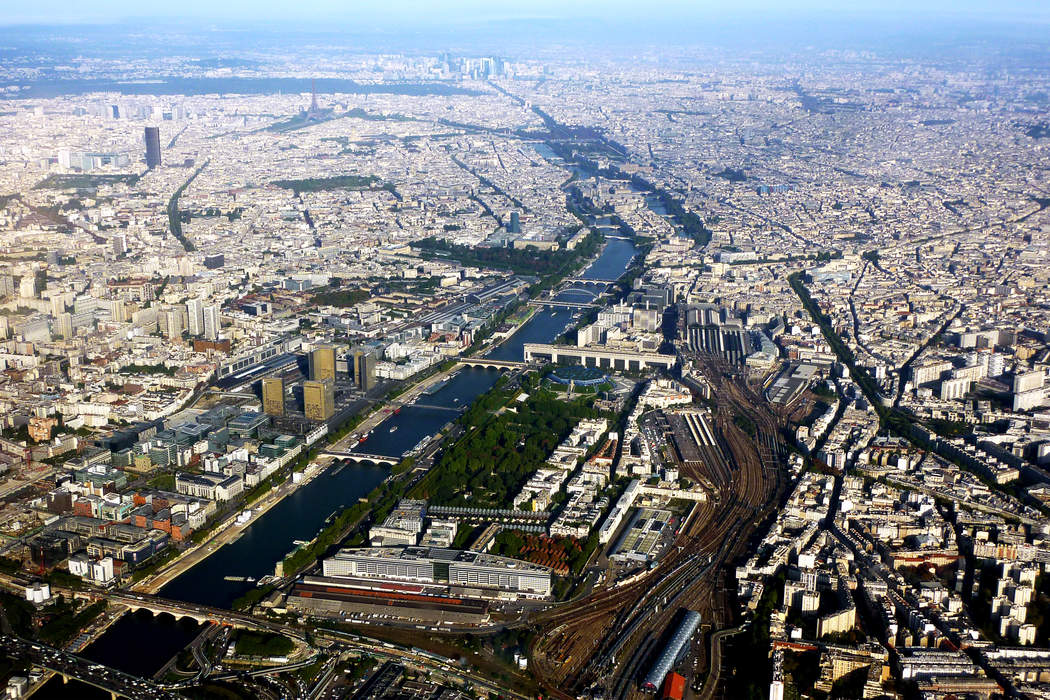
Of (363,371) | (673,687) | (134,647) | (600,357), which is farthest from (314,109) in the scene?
(673,687)

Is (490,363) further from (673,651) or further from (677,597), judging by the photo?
(673,651)

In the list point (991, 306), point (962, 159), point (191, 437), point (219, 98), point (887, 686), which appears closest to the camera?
point (887, 686)

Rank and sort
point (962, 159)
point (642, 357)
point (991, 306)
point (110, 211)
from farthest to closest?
1. point (962, 159)
2. point (110, 211)
3. point (991, 306)
4. point (642, 357)

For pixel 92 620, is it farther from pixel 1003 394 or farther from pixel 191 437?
pixel 1003 394

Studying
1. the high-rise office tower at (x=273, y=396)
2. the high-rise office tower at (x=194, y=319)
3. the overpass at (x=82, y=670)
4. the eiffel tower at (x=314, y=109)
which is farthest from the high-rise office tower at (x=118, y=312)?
the eiffel tower at (x=314, y=109)

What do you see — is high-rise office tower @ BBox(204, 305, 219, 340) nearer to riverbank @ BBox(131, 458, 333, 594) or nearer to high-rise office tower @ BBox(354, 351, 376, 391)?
high-rise office tower @ BBox(354, 351, 376, 391)

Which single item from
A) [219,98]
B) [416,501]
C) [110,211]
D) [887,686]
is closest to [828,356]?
[416,501]
